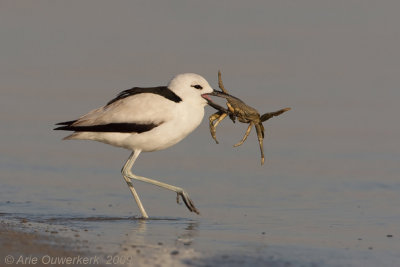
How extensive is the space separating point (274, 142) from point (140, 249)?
9.22 metres

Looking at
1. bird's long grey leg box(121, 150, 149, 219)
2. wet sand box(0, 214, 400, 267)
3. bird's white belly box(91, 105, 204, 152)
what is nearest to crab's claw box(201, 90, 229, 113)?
bird's white belly box(91, 105, 204, 152)

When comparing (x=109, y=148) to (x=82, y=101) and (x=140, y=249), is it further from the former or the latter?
(x=140, y=249)

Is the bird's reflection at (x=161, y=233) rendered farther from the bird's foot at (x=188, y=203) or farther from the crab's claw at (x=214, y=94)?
the crab's claw at (x=214, y=94)

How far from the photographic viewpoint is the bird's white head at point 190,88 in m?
14.8

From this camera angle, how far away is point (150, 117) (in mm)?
14547

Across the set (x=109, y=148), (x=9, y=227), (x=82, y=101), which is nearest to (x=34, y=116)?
(x=82, y=101)

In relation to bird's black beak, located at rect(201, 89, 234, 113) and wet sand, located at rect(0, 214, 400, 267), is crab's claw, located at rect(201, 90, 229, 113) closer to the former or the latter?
bird's black beak, located at rect(201, 89, 234, 113)

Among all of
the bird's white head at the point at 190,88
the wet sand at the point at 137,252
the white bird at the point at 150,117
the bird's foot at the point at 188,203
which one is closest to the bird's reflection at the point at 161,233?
the wet sand at the point at 137,252

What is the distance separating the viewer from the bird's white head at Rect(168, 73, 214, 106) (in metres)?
14.8

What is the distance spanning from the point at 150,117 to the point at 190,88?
Result: 77 centimetres

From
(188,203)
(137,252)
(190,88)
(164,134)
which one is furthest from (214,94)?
(137,252)

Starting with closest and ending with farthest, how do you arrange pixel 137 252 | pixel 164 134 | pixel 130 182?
1. pixel 137 252
2. pixel 164 134
3. pixel 130 182

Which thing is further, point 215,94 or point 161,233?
point 215,94

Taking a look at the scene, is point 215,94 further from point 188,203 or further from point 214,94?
point 188,203
